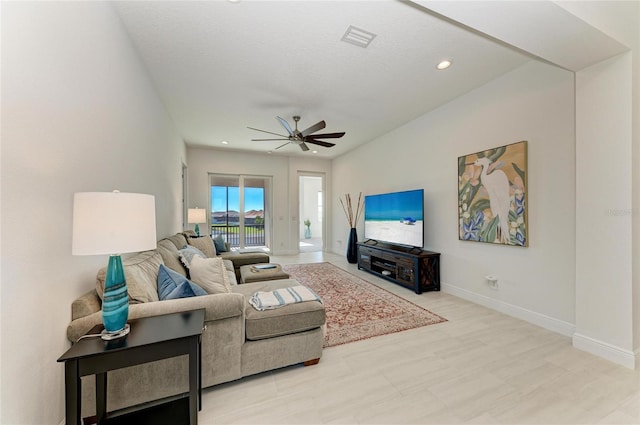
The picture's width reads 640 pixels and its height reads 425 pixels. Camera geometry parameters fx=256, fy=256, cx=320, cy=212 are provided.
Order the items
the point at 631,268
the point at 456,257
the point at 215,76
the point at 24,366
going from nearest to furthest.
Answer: the point at 24,366
the point at 631,268
the point at 215,76
the point at 456,257

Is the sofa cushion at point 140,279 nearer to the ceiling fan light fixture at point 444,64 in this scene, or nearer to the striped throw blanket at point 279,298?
the striped throw blanket at point 279,298

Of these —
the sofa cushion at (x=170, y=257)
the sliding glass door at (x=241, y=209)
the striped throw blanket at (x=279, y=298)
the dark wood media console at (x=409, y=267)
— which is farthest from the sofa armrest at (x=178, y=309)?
the sliding glass door at (x=241, y=209)

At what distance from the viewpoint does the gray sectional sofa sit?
4.80 feet

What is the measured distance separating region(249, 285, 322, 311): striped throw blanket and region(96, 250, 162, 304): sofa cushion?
697 mm

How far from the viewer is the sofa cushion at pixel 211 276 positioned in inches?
82.4

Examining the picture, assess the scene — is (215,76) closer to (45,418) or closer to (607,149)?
(45,418)

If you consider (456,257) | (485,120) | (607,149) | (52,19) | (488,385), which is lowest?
(488,385)

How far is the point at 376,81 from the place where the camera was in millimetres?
3127

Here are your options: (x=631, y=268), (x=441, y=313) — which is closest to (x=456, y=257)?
(x=441, y=313)

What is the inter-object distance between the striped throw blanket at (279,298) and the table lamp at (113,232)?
854 mm

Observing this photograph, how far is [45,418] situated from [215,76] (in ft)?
10.2

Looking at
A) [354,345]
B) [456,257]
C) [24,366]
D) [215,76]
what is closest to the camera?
[24,366]

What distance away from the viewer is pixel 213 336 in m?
1.67

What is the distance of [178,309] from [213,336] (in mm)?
292
